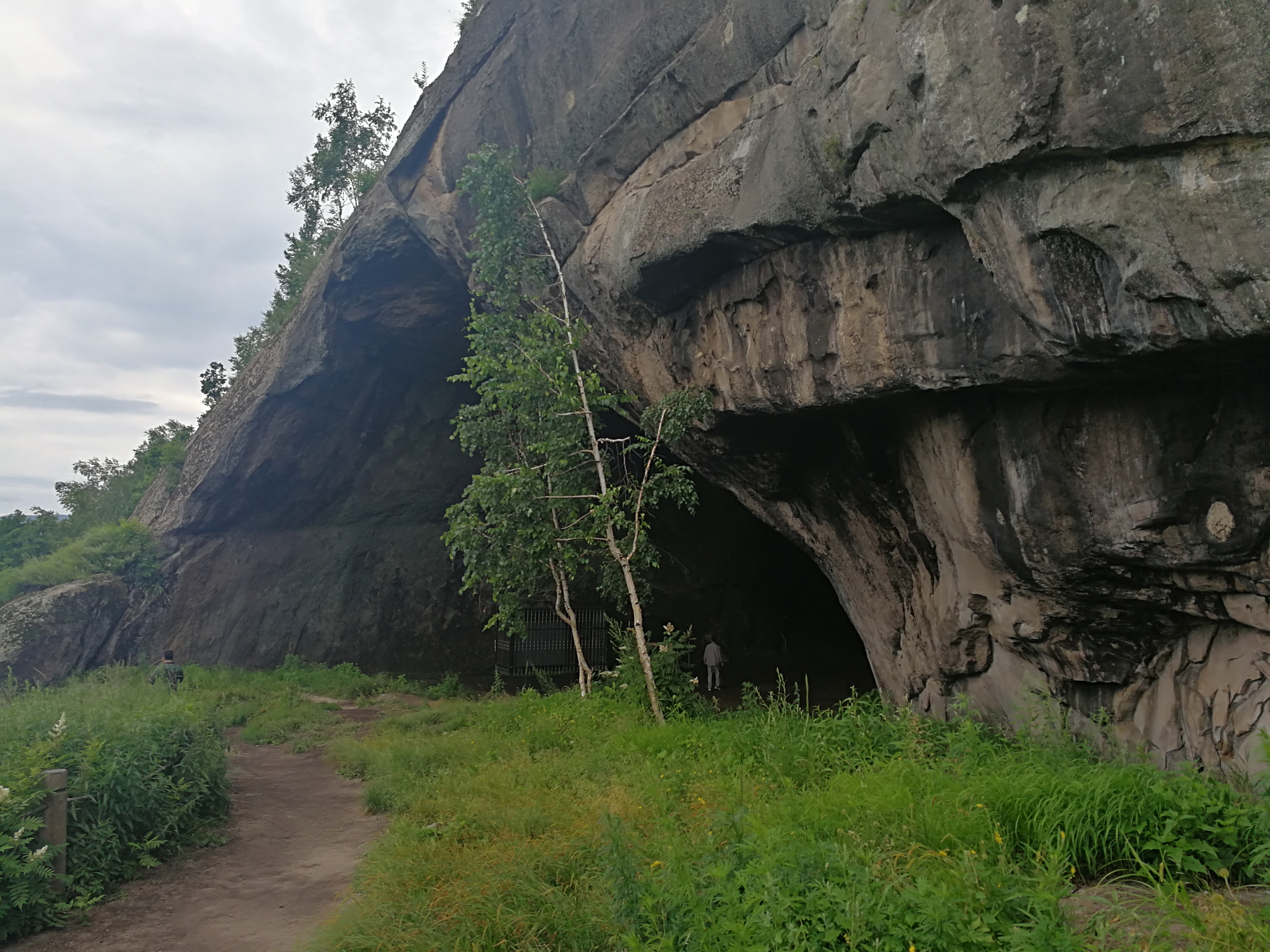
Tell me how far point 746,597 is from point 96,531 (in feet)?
50.2

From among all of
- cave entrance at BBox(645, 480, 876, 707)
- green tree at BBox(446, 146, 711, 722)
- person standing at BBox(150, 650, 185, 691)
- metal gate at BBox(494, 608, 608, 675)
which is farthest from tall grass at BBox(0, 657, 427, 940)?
cave entrance at BBox(645, 480, 876, 707)

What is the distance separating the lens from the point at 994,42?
4.39 m

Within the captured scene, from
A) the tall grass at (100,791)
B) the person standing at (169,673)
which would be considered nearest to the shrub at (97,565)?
the person standing at (169,673)

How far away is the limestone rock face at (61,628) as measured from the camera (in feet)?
52.3

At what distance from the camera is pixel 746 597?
61.9 feet

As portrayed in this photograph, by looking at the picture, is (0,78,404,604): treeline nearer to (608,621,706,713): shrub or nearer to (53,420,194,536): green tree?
(53,420,194,536): green tree

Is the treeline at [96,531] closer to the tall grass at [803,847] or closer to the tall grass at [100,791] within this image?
the tall grass at [100,791]

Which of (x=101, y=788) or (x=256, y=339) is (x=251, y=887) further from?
(x=256, y=339)

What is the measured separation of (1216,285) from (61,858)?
7.35m

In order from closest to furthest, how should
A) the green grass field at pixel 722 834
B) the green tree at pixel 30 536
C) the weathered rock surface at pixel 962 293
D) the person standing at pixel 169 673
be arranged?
the green grass field at pixel 722 834
the weathered rock surface at pixel 962 293
the person standing at pixel 169 673
the green tree at pixel 30 536

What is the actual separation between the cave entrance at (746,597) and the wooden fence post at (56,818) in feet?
40.0

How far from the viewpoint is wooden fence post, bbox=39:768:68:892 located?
5.17m

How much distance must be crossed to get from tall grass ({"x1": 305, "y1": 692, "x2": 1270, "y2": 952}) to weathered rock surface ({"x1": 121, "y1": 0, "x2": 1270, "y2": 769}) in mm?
1328

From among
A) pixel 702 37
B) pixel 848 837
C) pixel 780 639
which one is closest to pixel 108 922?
pixel 848 837
